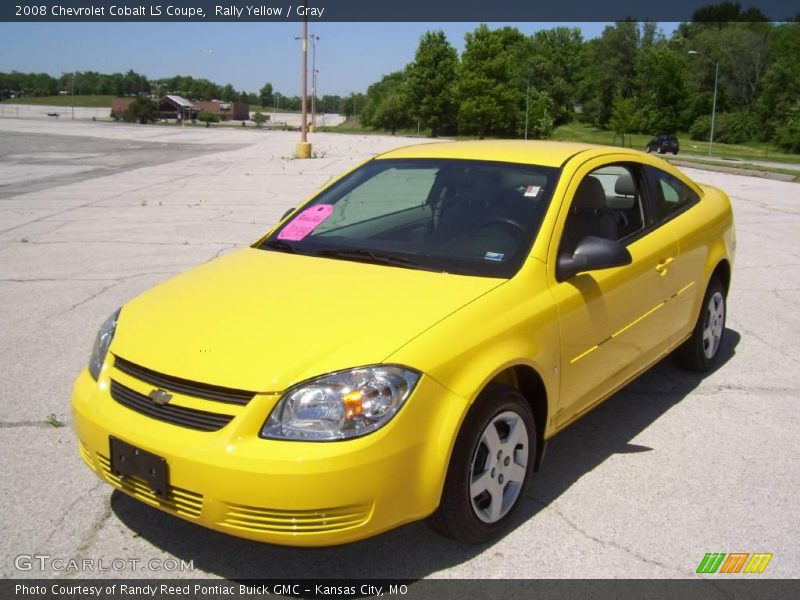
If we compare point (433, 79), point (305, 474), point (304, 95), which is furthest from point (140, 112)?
point (305, 474)

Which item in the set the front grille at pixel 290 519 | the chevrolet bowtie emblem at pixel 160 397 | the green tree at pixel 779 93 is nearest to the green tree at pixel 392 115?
the green tree at pixel 779 93

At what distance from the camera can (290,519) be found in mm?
2549

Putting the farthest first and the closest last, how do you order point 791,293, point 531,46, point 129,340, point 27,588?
point 531,46, point 791,293, point 129,340, point 27,588

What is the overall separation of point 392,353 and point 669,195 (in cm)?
283

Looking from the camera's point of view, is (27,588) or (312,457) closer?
(312,457)

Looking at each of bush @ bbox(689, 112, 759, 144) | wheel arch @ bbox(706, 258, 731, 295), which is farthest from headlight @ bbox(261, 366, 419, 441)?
bush @ bbox(689, 112, 759, 144)

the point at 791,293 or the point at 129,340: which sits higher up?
the point at 129,340

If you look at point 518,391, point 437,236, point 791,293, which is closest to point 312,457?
point 518,391

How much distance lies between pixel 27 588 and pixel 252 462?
103cm

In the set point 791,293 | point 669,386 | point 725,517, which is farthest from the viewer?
point 791,293

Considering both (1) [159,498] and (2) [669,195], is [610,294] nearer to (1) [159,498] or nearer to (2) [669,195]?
(2) [669,195]

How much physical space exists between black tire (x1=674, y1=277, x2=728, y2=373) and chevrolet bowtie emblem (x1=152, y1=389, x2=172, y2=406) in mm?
3498

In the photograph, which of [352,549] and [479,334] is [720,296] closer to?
[479,334]

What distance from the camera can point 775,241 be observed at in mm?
10797
